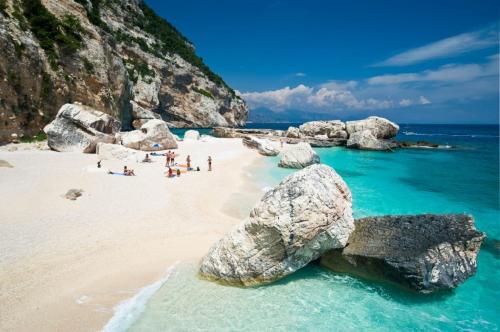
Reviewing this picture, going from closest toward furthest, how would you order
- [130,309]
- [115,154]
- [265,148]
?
[130,309]
[115,154]
[265,148]

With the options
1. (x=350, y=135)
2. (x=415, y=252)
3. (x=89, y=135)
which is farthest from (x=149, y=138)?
(x=350, y=135)

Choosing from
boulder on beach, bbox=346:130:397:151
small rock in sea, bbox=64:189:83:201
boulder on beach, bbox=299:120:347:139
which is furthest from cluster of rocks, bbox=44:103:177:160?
boulder on beach, bbox=299:120:347:139

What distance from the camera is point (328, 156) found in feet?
142

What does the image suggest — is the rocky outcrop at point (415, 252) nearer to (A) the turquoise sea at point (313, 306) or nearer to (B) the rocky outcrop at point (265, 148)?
(A) the turquoise sea at point (313, 306)

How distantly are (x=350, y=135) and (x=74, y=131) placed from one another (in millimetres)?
43768

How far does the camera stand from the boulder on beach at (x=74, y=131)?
28.6 meters

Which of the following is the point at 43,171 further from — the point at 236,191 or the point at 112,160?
the point at 236,191

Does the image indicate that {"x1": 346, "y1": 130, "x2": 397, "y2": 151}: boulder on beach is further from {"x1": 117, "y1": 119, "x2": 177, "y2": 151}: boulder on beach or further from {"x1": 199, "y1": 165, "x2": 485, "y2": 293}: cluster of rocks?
{"x1": 199, "y1": 165, "x2": 485, "y2": 293}: cluster of rocks

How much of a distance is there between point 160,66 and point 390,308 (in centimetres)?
10008

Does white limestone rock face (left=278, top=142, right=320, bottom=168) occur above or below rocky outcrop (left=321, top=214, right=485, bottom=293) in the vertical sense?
above

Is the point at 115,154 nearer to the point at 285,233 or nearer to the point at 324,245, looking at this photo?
the point at 285,233

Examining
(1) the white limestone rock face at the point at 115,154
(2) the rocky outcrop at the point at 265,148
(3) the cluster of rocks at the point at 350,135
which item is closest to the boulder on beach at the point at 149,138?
(1) the white limestone rock face at the point at 115,154

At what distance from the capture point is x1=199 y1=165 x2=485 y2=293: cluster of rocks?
8.29 m

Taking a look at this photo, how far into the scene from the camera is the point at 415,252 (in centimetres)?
845
